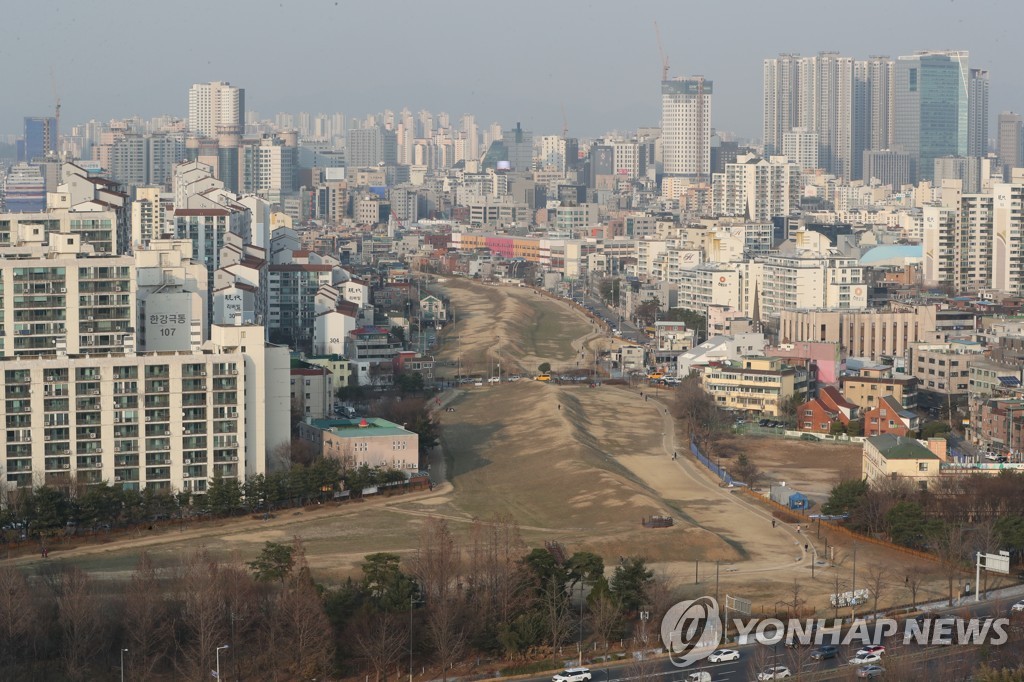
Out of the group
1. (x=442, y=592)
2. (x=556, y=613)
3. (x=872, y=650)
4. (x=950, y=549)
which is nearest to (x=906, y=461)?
(x=950, y=549)

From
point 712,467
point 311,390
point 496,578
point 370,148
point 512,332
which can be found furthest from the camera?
point 370,148

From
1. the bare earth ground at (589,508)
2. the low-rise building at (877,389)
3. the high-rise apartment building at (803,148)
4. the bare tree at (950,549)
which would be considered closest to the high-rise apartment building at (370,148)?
the high-rise apartment building at (803,148)

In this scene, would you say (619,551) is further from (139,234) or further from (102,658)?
(139,234)

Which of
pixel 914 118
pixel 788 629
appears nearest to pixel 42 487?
pixel 788 629

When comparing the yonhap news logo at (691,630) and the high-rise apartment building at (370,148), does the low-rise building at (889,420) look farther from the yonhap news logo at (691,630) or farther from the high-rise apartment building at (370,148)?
the high-rise apartment building at (370,148)

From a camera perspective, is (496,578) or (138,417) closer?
(496,578)

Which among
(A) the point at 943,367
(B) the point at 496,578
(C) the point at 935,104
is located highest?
(C) the point at 935,104

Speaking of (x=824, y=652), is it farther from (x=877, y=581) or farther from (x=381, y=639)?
(x=381, y=639)

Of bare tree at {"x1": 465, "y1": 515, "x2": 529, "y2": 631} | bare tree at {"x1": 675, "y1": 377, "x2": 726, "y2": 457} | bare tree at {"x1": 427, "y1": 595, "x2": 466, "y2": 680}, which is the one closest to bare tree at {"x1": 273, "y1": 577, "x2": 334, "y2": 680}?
bare tree at {"x1": 427, "y1": 595, "x2": 466, "y2": 680}
